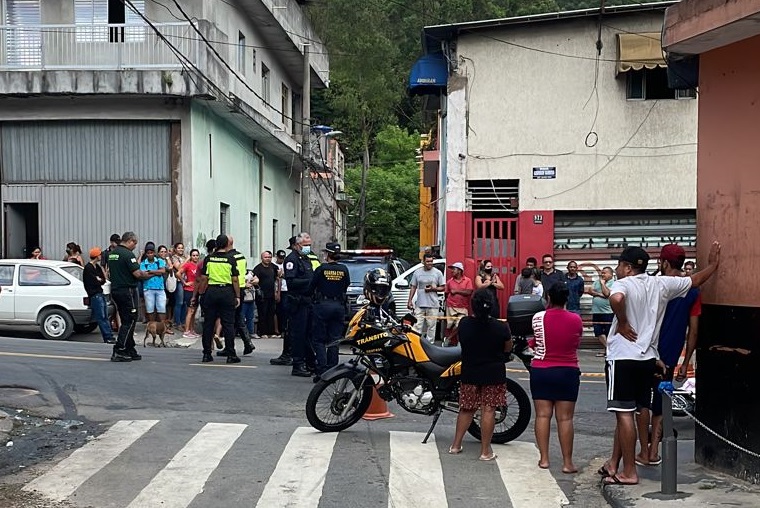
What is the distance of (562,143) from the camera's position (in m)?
19.4

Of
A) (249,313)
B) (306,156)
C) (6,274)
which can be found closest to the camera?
(6,274)

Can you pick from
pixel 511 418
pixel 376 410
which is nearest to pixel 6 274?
pixel 376 410

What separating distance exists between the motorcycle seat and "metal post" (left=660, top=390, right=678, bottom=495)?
2.34 metres

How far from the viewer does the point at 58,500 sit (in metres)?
6.89

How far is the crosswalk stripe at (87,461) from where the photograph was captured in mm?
7223

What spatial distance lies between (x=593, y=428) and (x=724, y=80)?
4127mm

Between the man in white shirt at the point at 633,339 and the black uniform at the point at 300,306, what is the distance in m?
6.23

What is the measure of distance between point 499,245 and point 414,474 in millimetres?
12314

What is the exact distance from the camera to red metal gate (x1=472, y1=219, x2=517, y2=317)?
64.2 feet

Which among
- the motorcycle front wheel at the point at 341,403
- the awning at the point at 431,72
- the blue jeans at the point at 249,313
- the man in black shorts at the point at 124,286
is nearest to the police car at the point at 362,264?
the blue jeans at the point at 249,313

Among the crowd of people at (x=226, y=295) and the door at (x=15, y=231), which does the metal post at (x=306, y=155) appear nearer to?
the door at (x=15, y=231)

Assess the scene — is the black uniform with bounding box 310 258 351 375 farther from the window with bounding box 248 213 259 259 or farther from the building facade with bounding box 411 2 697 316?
the window with bounding box 248 213 259 259

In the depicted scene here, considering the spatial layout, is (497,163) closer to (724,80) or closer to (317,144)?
(724,80)

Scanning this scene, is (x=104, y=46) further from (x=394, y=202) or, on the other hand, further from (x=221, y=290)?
(x=394, y=202)
